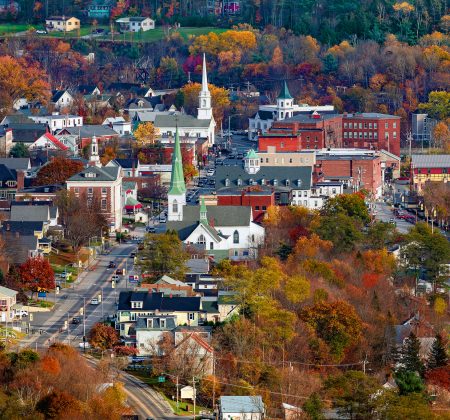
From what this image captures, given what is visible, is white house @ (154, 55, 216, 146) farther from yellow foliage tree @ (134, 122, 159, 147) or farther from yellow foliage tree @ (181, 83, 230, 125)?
yellow foliage tree @ (181, 83, 230, 125)

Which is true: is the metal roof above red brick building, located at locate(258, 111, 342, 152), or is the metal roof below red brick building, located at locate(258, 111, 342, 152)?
below

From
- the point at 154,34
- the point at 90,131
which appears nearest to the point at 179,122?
the point at 90,131

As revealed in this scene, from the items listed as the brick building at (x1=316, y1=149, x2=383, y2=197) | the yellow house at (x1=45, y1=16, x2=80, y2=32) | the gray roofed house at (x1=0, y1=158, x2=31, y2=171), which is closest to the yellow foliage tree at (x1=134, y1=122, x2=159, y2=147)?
the brick building at (x1=316, y1=149, x2=383, y2=197)

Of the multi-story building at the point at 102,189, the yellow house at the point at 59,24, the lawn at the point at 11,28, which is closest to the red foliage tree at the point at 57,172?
the multi-story building at the point at 102,189

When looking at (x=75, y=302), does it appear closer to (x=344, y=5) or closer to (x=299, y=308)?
(x=299, y=308)

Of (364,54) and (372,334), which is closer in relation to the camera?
(372,334)

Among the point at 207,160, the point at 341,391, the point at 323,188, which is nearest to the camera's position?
the point at 341,391

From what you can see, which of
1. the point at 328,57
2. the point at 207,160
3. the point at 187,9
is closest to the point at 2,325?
the point at 207,160
